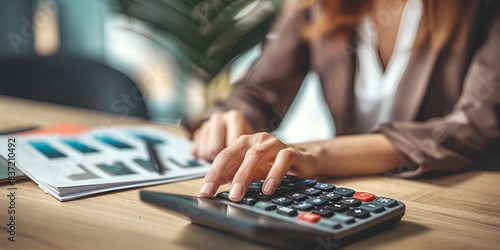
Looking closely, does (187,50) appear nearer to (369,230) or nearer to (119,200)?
(119,200)

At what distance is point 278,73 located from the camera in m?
1.03

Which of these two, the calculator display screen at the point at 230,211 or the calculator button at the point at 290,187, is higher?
the calculator button at the point at 290,187

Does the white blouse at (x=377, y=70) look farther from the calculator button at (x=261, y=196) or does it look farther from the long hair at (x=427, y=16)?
the calculator button at (x=261, y=196)

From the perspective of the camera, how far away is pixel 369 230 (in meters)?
0.37

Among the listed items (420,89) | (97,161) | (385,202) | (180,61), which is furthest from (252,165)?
(180,61)

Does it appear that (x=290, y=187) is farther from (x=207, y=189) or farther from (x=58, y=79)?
(x=58, y=79)

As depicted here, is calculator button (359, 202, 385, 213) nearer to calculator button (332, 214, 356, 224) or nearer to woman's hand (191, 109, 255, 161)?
calculator button (332, 214, 356, 224)

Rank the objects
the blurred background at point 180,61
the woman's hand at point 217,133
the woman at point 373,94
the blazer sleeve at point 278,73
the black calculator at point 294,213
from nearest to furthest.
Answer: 1. the black calculator at point 294,213
2. the woman at point 373,94
3. the woman's hand at point 217,133
4. the blazer sleeve at point 278,73
5. the blurred background at point 180,61

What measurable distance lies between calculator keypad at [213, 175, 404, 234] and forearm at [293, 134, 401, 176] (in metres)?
0.15

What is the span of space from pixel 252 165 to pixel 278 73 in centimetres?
61

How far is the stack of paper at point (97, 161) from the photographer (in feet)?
1.65

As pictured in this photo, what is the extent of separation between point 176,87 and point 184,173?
1.28 metres

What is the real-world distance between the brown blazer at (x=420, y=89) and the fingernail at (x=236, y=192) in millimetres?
275

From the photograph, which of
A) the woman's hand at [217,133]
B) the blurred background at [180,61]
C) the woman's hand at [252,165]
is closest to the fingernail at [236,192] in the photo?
the woman's hand at [252,165]
